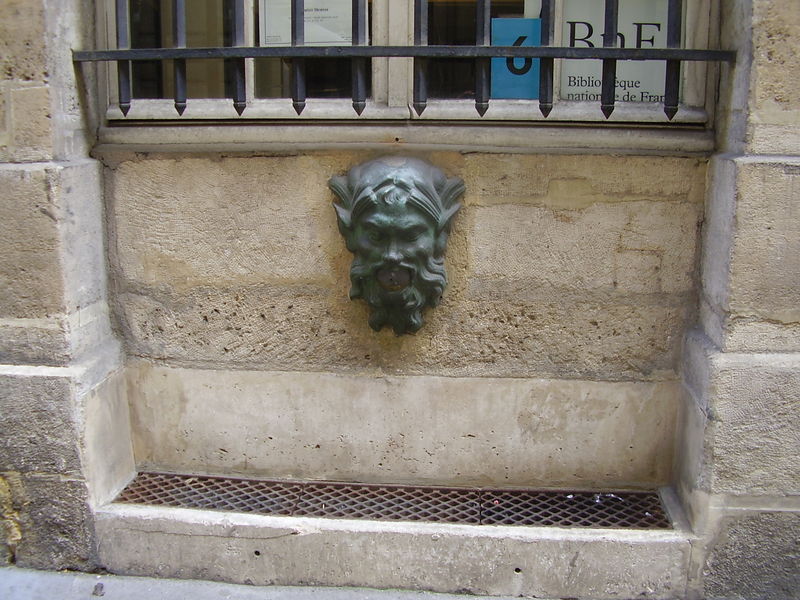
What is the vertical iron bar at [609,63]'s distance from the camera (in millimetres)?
2617

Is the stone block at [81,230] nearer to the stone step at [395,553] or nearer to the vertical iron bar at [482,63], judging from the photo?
the stone step at [395,553]

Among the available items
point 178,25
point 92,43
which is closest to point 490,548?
point 178,25

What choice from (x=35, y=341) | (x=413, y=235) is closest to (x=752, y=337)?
(x=413, y=235)

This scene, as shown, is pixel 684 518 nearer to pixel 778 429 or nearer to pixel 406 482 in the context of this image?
pixel 778 429

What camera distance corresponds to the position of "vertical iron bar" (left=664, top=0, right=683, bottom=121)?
265 centimetres

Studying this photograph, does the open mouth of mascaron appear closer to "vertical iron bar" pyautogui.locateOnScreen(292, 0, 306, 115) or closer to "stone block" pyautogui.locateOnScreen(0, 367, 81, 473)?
"vertical iron bar" pyautogui.locateOnScreen(292, 0, 306, 115)

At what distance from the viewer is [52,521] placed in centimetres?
291

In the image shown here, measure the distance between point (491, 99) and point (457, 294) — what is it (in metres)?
0.68

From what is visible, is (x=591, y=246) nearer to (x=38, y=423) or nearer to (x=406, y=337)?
(x=406, y=337)

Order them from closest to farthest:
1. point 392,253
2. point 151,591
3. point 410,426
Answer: point 392,253, point 151,591, point 410,426

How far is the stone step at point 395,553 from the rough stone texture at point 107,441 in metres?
0.10

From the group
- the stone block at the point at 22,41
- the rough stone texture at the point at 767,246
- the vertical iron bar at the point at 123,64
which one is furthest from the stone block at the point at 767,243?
the stone block at the point at 22,41

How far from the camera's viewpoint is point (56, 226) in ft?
9.08

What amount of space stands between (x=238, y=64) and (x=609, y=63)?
3.89 ft
